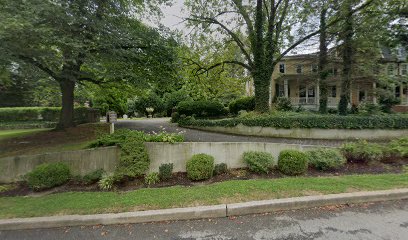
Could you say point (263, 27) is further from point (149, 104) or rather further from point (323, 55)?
point (149, 104)

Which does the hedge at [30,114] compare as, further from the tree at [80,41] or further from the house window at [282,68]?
the house window at [282,68]

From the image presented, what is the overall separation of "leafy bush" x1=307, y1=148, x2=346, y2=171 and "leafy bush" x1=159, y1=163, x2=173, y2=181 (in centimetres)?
440

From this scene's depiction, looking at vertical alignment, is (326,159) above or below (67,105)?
below

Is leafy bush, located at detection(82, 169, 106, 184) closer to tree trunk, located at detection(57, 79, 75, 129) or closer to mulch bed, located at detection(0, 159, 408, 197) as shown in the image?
mulch bed, located at detection(0, 159, 408, 197)

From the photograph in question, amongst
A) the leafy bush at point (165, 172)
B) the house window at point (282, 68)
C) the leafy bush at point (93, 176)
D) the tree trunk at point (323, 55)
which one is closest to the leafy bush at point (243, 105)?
the tree trunk at point (323, 55)

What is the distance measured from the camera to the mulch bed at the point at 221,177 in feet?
18.4

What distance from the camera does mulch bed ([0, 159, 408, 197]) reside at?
18.4 feet

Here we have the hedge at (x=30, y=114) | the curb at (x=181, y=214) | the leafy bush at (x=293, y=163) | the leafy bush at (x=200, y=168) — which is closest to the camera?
the curb at (x=181, y=214)

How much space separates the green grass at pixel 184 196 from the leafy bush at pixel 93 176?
3.31 ft

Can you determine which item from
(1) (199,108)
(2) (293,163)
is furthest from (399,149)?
(1) (199,108)

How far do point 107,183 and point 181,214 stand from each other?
283 cm

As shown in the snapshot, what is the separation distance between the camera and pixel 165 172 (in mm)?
6191

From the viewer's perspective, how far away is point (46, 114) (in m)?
19.9

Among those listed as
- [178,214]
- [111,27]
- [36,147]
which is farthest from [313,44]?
[36,147]
